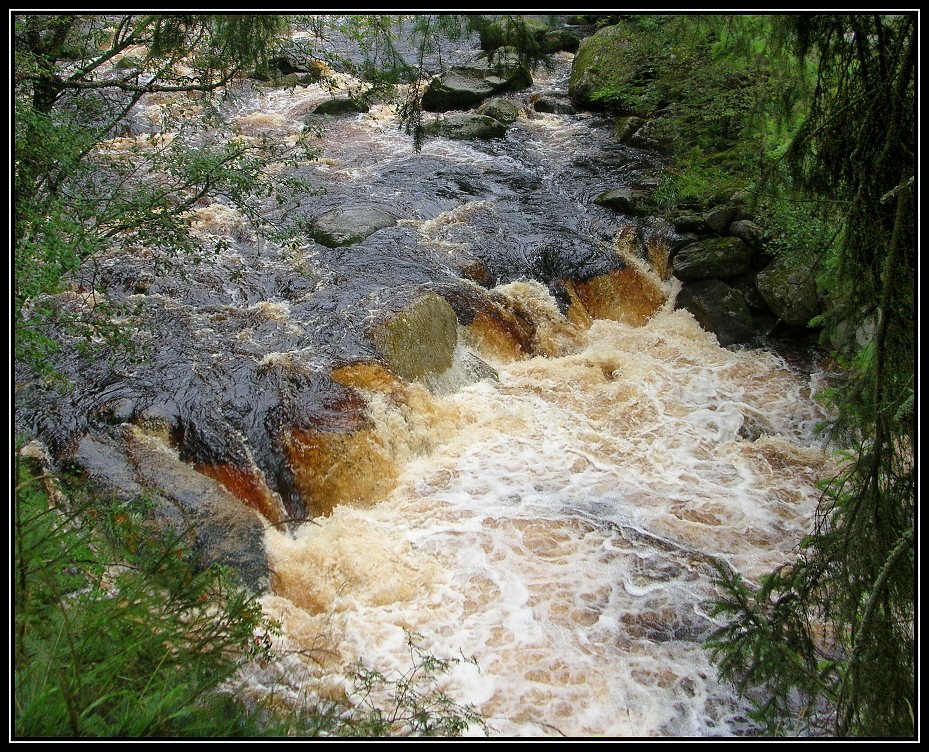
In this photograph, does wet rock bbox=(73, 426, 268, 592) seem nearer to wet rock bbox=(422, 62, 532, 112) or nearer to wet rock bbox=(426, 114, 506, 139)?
wet rock bbox=(426, 114, 506, 139)

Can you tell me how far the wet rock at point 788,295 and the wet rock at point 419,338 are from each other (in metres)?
4.38

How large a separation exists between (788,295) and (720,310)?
0.88 m

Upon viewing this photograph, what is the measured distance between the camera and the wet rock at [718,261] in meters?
9.16

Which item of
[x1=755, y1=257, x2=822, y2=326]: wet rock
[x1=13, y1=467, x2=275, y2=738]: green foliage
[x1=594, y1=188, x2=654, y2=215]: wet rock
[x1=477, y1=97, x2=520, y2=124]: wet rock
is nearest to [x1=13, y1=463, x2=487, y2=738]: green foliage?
[x1=13, y1=467, x2=275, y2=738]: green foliage

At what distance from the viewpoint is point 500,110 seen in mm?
13625

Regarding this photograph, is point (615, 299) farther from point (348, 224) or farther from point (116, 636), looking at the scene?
point (116, 636)

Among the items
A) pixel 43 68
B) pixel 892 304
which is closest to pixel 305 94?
pixel 43 68

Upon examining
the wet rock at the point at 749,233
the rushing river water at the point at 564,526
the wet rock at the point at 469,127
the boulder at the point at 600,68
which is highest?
the boulder at the point at 600,68

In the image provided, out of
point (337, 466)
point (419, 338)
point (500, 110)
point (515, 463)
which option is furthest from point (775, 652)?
point (500, 110)

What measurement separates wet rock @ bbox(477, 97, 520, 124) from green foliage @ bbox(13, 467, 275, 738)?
1156cm

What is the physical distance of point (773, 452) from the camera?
699 centimetres

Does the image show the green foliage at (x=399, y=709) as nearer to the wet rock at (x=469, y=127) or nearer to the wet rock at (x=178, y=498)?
the wet rock at (x=178, y=498)

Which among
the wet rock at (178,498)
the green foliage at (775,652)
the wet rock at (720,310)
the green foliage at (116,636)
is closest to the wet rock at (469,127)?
the wet rock at (720,310)

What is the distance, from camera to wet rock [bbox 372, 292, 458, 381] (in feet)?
23.8
